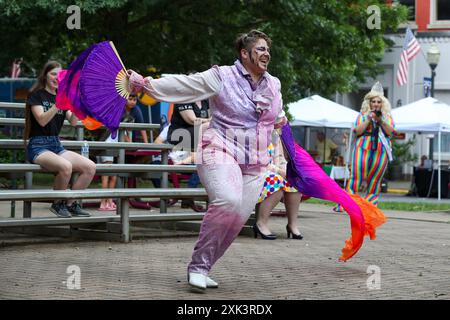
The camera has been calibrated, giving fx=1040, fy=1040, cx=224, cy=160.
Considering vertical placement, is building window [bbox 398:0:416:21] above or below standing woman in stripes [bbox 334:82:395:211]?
above

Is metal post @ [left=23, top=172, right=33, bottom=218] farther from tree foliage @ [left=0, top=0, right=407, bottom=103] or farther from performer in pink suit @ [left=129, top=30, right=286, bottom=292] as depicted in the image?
tree foliage @ [left=0, top=0, right=407, bottom=103]

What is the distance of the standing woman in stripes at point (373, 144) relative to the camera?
562 inches

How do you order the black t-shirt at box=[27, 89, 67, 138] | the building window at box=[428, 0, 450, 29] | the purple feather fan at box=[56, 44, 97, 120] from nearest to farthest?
the purple feather fan at box=[56, 44, 97, 120] < the black t-shirt at box=[27, 89, 67, 138] < the building window at box=[428, 0, 450, 29]

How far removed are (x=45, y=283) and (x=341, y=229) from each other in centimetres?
615

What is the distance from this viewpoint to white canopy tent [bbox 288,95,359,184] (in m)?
27.8

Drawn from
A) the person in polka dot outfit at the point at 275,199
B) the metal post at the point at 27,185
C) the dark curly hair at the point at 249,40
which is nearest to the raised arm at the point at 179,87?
the dark curly hair at the point at 249,40

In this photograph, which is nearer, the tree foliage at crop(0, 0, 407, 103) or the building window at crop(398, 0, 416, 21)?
the tree foliage at crop(0, 0, 407, 103)

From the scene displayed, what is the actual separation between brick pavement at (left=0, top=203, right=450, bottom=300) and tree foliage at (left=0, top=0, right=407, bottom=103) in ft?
37.4

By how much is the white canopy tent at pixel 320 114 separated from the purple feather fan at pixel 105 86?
2003cm

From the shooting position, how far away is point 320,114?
2819cm

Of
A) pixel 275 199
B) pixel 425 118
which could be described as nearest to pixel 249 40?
pixel 275 199

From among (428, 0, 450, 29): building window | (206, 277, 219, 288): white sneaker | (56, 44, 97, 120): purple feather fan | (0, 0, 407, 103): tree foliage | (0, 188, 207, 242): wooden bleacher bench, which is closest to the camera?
(206, 277, 219, 288): white sneaker

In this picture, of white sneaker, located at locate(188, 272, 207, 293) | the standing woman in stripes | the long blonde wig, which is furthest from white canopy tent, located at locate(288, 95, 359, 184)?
white sneaker, located at locate(188, 272, 207, 293)
